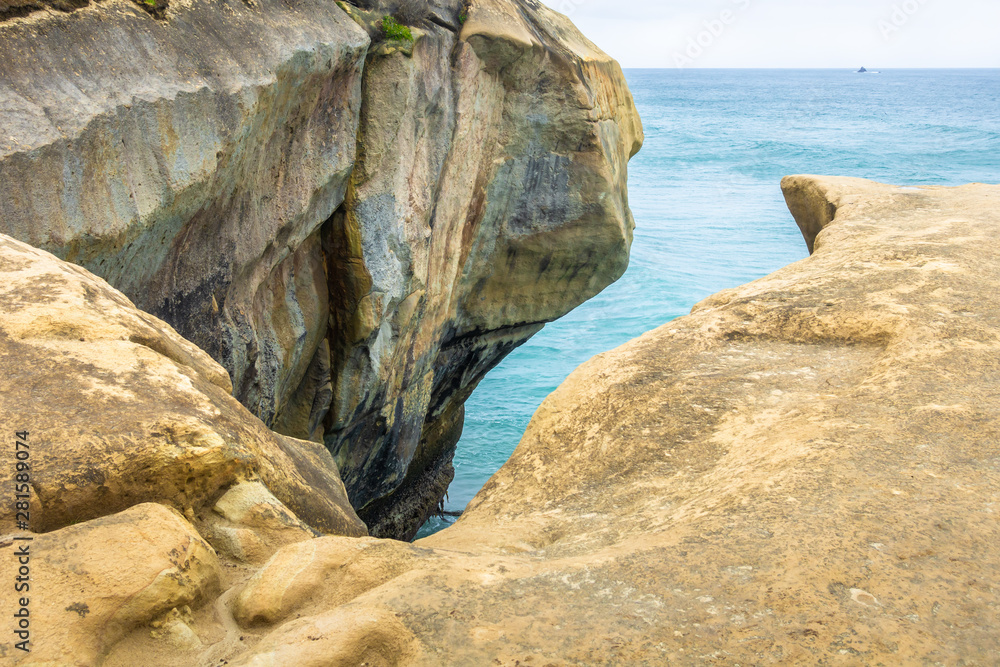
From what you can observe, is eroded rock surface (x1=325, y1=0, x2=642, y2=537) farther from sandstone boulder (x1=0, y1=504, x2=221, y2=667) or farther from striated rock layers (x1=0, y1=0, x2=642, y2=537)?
sandstone boulder (x1=0, y1=504, x2=221, y2=667)

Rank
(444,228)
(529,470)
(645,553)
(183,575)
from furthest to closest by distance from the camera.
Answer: (444,228), (529,470), (645,553), (183,575)

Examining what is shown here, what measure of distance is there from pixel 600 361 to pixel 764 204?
3319 cm

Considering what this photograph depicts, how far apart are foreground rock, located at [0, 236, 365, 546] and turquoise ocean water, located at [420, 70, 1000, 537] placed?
8453 millimetres

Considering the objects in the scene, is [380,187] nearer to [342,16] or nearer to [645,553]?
[342,16]

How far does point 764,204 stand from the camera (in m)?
34.8

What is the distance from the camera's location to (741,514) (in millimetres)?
2432

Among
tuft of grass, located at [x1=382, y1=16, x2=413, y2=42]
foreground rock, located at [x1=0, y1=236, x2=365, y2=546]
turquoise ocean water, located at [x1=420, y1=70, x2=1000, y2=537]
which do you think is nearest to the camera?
foreground rock, located at [x1=0, y1=236, x2=365, y2=546]

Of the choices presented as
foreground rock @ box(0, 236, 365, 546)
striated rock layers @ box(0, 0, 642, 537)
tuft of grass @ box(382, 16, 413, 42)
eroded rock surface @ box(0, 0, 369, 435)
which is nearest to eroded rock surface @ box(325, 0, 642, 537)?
striated rock layers @ box(0, 0, 642, 537)

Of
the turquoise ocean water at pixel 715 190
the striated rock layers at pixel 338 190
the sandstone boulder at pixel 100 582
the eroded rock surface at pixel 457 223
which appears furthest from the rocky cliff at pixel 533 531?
the turquoise ocean water at pixel 715 190

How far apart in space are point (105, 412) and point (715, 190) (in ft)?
127

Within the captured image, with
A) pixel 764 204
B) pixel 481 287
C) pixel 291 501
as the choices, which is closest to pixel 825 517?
pixel 291 501

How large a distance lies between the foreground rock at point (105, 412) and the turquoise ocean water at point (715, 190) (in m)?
8.45

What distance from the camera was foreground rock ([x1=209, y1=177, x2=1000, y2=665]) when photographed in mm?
1883

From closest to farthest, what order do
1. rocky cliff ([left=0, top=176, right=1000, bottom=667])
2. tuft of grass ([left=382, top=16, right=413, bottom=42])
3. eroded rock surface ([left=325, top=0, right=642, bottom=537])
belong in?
rocky cliff ([left=0, top=176, right=1000, bottom=667]) < tuft of grass ([left=382, top=16, right=413, bottom=42]) < eroded rock surface ([left=325, top=0, right=642, bottom=537])
